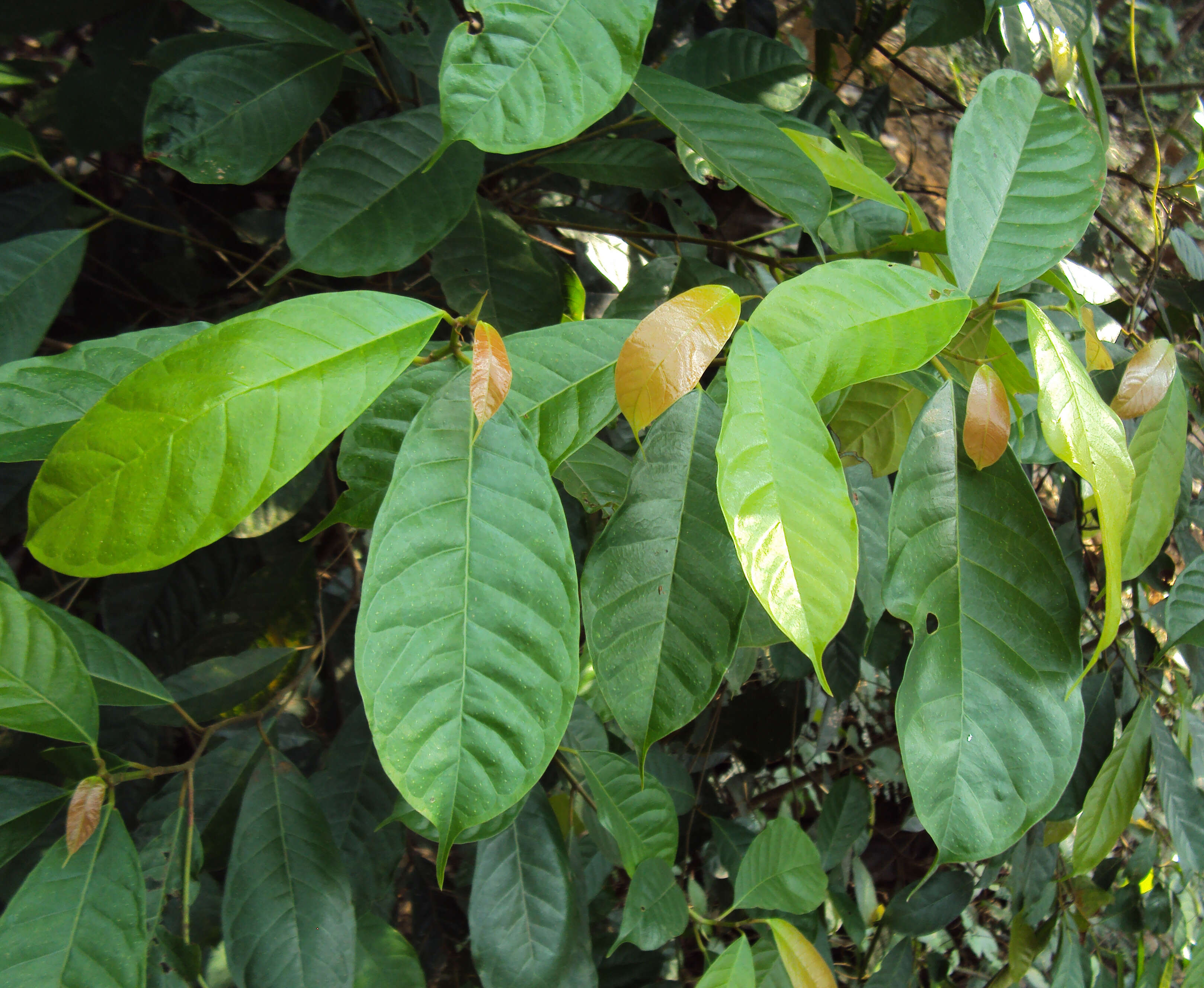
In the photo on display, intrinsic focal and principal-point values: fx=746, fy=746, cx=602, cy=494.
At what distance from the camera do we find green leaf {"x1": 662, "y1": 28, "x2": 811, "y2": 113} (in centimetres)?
90

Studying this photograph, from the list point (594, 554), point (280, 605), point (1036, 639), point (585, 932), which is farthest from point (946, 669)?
point (280, 605)

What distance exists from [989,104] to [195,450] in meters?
0.56

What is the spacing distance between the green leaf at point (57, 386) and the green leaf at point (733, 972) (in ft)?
2.11

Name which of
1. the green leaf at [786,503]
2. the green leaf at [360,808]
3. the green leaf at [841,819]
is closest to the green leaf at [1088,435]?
the green leaf at [786,503]

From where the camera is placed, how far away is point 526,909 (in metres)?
0.74

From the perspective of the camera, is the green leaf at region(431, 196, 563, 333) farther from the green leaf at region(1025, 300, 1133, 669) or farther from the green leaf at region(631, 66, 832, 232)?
the green leaf at region(1025, 300, 1133, 669)

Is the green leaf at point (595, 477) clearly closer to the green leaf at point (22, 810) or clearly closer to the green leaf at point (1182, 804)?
the green leaf at point (22, 810)

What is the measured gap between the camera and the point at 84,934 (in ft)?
1.58

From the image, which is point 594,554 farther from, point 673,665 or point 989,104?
point 989,104

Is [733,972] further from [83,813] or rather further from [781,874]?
[83,813]

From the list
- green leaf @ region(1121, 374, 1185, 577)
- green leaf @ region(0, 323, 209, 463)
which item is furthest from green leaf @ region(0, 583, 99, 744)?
green leaf @ region(1121, 374, 1185, 577)

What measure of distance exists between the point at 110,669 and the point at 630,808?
480 millimetres

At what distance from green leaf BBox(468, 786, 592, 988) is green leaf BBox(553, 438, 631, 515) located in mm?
348

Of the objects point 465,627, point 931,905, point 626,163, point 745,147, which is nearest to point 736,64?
point 626,163
